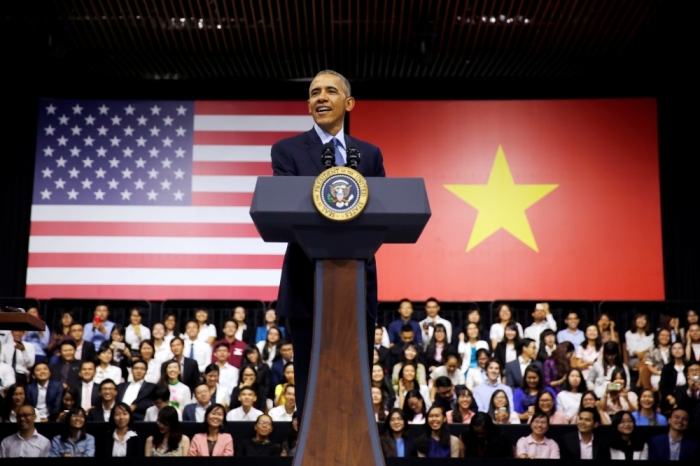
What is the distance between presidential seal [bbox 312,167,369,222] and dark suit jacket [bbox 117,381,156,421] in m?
4.86

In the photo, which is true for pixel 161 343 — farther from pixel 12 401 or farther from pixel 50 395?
pixel 12 401

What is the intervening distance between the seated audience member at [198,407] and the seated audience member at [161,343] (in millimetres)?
928

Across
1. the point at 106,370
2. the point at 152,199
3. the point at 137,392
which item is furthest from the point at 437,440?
the point at 152,199

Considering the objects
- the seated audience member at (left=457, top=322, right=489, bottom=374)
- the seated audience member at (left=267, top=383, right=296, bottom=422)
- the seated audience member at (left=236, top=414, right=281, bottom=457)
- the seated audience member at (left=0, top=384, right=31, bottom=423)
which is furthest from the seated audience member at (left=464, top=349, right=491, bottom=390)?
the seated audience member at (left=0, top=384, right=31, bottom=423)

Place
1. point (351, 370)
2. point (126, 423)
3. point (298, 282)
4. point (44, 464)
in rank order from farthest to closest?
point (126, 423) → point (44, 464) → point (298, 282) → point (351, 370)

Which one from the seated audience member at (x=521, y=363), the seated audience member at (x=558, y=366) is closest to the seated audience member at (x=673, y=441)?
the seated audience member at (x=558, y=366)

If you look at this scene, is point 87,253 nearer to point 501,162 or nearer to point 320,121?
point 501,162

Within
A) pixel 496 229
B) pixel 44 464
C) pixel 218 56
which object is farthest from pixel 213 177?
pixel 44 464

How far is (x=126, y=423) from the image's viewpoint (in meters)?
6.11

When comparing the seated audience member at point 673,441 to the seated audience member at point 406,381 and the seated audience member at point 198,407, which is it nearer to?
the seated audience member at point 406,381

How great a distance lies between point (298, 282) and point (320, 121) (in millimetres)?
490

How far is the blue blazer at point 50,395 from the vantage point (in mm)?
6859

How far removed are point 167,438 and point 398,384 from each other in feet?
6.52

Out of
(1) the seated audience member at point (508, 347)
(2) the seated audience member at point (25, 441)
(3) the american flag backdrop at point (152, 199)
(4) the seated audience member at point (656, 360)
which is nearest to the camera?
(2) the seated audience member at point (25, 441)
